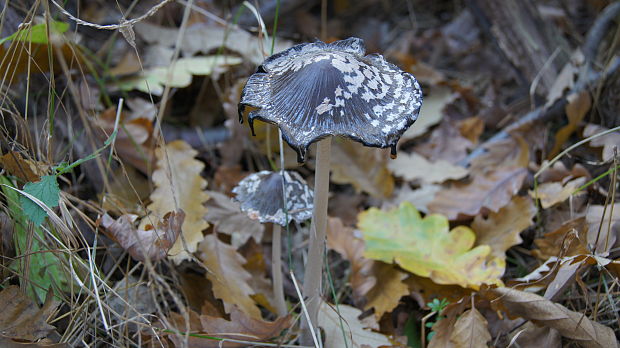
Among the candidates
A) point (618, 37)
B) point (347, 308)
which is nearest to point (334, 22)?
point (618, 37)

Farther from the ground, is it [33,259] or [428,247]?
[33,259]

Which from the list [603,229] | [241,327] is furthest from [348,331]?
[603,229]

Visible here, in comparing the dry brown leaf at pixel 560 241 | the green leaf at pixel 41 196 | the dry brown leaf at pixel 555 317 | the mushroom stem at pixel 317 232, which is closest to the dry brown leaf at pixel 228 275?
the mushroom stem at pixel 317 232

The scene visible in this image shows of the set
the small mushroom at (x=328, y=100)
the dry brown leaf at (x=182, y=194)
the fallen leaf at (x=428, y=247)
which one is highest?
the small mushroom at (x=328, y=100)

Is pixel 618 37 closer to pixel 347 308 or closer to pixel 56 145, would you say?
pixel 347 308

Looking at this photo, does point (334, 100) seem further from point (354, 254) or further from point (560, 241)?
point (560, 241)

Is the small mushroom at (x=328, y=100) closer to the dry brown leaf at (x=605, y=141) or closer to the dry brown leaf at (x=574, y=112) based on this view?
the dry brown leaf at (x=605, y=141)
